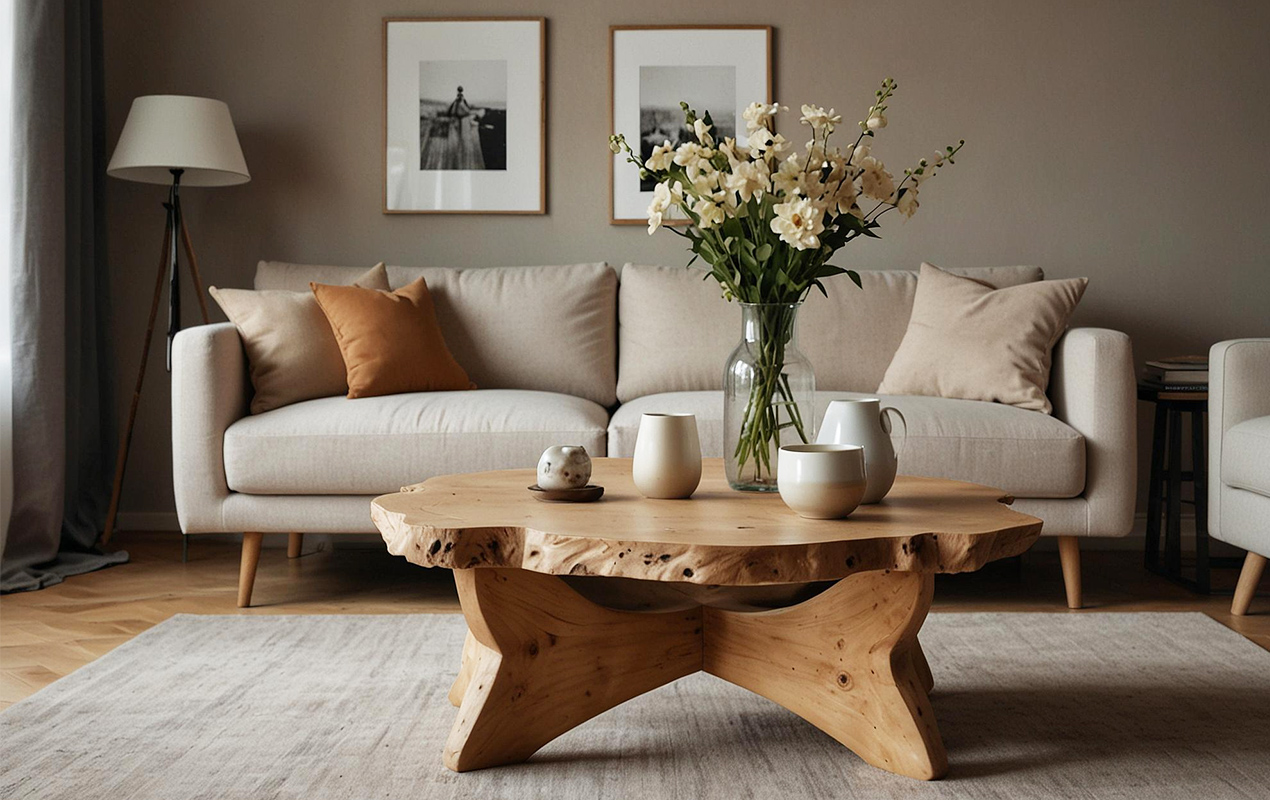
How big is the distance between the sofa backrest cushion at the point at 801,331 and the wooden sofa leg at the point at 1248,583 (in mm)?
1114

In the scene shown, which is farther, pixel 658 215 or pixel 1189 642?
pixel 1189 642

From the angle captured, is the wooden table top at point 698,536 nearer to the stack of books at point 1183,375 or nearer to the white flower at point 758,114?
the white flower at point 758,114

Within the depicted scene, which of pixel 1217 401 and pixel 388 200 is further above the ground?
pixel 388 200

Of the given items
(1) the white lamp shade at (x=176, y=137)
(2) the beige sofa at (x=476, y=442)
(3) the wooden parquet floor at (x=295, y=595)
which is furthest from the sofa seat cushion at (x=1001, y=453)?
(1) the white lamp shade at (x=176, y=137)

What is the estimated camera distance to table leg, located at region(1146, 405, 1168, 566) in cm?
328

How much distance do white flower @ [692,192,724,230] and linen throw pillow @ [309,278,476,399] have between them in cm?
159

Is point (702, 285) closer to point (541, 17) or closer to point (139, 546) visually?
point (541, 17)

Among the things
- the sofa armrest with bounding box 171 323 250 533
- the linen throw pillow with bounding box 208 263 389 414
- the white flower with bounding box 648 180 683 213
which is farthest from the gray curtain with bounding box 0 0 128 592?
the white flower with bounding box 648 180 683 213

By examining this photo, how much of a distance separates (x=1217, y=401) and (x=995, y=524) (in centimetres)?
156

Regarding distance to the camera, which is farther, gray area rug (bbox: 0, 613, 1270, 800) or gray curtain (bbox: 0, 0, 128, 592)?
gray curtain (bbox: 0, 0, 128, 592)

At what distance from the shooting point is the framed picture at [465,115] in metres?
3.84

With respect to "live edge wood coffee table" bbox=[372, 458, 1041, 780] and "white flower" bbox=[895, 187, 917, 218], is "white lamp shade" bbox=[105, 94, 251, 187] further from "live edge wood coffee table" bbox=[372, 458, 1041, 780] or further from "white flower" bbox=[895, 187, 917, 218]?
"white flower" bbox=[895, 187, 917, 218]

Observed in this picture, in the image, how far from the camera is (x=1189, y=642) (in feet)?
8.02

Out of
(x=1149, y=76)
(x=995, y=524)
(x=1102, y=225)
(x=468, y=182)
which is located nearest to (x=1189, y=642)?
(x=995, y=524)
